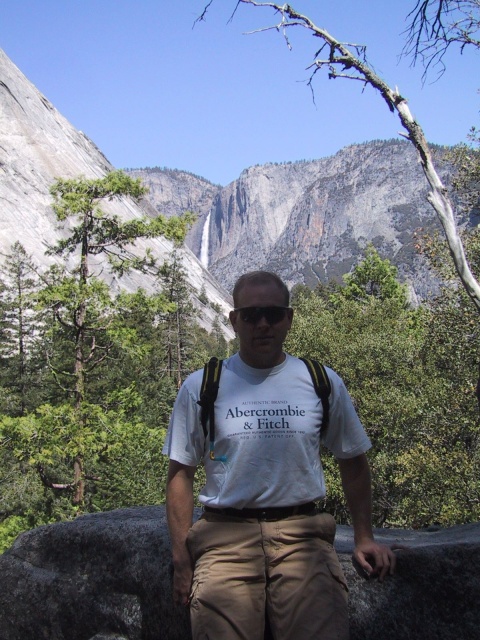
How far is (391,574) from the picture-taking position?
2.96 metres

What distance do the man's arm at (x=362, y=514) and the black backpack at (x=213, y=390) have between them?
26 cm

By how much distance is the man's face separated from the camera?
2797 mm

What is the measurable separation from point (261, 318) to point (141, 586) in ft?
5.53

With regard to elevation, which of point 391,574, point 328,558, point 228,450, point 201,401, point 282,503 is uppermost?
point 201,401

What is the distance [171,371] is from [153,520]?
119 ft

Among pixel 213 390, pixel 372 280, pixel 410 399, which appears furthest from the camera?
pixel 372 280

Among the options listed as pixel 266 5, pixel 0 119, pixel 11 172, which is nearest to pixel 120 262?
pixel 266 5

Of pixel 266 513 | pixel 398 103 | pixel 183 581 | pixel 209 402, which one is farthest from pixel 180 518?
pixel 398 103

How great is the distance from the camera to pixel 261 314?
9.23ft

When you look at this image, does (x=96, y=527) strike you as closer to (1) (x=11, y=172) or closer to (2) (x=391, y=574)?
(2) (x=391, y=574)

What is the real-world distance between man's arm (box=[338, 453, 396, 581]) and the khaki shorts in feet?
0.69

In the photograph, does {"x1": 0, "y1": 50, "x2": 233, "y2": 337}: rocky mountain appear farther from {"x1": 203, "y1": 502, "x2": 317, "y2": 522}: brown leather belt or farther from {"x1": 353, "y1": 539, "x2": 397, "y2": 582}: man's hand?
{"x1": 203, "y1": 502, "x2": 317, "y2": 522}: brown leather belt

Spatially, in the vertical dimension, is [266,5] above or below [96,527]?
above

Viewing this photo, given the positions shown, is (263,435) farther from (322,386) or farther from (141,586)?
(141,586)
